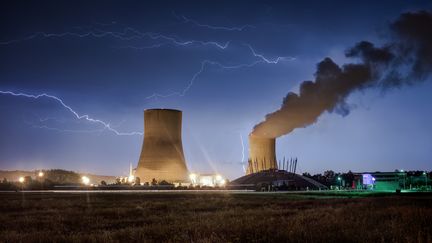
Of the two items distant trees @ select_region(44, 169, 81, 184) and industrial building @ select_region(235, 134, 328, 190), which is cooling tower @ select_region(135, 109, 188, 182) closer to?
industrial building @ select_region(235, 134, 328, 190)

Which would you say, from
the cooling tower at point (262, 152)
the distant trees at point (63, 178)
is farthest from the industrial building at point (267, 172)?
the distant trees at point (63, 178)

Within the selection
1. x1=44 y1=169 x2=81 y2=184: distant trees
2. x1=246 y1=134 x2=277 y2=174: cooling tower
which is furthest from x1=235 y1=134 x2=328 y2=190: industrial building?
x1=44 y1=169 x2=81 y2=184: distant trees

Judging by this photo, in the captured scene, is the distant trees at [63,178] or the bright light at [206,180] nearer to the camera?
the bright light at [206,180]

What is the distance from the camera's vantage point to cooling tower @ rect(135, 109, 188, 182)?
165 feet

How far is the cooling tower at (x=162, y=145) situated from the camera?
5022cm

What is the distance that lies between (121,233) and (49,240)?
1.20 meters

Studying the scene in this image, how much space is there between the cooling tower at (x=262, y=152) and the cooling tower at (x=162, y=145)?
950 cm

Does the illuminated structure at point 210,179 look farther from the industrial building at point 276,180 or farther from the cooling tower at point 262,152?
the industrial building at point 276,180

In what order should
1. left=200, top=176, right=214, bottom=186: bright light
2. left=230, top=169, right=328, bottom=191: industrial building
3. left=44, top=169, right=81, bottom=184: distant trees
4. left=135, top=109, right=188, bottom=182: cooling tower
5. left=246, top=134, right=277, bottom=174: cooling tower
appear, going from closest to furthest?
left=135, top=109, right=188, bottom=182: cooling tower, left=230, top=169, right=328, bottom=191: industrial building, left=246, top=134, right=277, bottom=174: cooling tower, left=200, top=176, right=214, bottom=186: bright light, left=44, top=169, right=81, bottom=184: distant trees

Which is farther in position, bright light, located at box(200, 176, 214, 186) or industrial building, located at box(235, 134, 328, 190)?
bright light, located at box(200, 176, 214, 186)

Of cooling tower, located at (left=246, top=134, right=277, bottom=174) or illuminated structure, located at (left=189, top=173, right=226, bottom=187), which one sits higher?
cooling tower, located at (left=246, top=134, right=277, bottom=174)

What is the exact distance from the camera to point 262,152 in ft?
192

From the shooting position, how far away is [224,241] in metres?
7.26

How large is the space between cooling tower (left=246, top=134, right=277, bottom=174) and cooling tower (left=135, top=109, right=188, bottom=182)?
31.2ft
